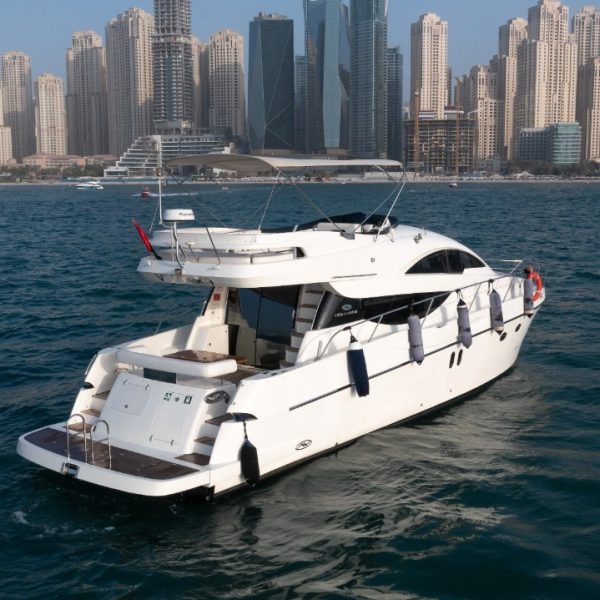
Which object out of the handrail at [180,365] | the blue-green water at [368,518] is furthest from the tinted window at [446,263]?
the handrail at [180,365]

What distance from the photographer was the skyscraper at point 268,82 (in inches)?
7431

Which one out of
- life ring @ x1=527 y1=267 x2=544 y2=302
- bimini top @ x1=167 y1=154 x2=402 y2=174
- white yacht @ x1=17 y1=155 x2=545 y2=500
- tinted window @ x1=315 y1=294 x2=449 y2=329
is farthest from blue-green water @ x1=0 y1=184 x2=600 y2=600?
bimini top @ x1=167 y1=154 x2=402 y2=174

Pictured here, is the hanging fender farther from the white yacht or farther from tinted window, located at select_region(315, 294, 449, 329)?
tinted window, located at select_region(315, 294, 449, 329)

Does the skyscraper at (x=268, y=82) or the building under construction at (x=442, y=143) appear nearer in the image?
the skyscraper at (x=268, y=82)

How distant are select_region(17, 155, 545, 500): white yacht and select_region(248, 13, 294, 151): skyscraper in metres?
179

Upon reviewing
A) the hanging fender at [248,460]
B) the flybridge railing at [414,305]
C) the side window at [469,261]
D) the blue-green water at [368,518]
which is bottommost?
the blue-green water at [368,518]

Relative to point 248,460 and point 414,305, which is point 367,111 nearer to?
point 414,305

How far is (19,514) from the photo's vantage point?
8375 millimetres

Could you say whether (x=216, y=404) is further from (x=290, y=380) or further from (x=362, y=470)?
(x=362, y=470)

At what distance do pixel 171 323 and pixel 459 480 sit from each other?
10176 millimetres

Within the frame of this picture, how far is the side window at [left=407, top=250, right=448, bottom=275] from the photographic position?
37.2ft

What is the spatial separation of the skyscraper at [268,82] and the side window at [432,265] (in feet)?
583

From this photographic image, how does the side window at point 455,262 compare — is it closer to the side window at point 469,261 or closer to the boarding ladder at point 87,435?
the side window at point 469,261

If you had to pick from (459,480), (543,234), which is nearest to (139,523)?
(459,480)
